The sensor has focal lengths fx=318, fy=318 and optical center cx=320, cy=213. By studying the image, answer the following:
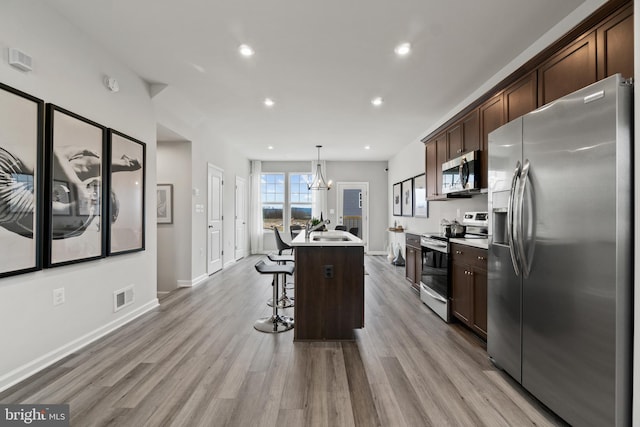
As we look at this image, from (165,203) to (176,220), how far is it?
31 centimetres

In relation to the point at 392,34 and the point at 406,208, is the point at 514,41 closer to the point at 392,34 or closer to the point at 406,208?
the point at 392,34

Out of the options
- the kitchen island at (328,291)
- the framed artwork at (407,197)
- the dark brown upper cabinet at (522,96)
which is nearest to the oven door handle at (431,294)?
the kitchen island at (328,291)

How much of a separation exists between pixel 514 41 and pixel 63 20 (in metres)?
3.70

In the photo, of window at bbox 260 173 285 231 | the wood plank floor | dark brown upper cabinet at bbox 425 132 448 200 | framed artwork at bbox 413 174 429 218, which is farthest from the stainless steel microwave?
window at bbox 260 173 285 231

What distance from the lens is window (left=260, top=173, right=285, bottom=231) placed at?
8.88 meters

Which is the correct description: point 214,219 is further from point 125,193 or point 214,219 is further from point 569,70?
point 569,70

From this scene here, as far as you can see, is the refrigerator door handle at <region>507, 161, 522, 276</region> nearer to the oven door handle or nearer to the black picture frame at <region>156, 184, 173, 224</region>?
the oven door handle

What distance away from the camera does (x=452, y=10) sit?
2.32m

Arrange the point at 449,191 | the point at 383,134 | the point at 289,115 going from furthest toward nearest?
the point at 383,134
the point at 289,115
the point at 449,191

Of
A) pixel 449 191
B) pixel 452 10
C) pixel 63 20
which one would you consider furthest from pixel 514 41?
pixel 63 20

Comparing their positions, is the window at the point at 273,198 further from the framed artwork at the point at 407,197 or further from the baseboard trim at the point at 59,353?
the baseboard trim at the point at 59,353

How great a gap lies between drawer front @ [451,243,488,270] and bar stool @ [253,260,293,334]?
5.49ft

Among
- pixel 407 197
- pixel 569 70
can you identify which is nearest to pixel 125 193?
pixel 569 70

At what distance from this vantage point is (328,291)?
291 cm
